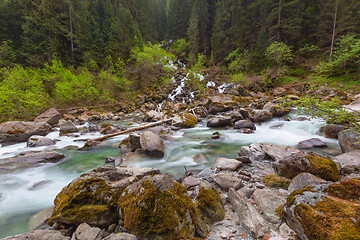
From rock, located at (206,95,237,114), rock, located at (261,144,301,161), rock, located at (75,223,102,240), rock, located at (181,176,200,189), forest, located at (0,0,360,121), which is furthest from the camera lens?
forest, located at (0,0,360,121)

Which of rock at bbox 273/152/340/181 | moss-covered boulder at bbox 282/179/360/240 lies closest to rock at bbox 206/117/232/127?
rock at bbox 273/152/340/181

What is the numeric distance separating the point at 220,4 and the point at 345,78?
30876 millimetres

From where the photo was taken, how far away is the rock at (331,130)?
6607 millimetres

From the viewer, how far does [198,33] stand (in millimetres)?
36344

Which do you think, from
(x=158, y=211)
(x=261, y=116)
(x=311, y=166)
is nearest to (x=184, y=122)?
(x=261, y=116)

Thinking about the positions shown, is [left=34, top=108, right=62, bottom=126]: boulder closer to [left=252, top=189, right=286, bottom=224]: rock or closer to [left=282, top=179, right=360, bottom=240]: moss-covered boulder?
[left=252, top=189, right=286, bottom=224]: rock

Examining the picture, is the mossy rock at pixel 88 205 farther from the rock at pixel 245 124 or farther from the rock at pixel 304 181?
the rock at pixel 245 124

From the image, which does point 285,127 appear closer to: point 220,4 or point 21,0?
point 21,0

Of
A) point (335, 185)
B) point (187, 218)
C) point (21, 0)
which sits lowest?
point (187, 218)

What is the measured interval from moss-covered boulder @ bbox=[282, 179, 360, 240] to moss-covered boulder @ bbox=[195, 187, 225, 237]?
3.41 ft

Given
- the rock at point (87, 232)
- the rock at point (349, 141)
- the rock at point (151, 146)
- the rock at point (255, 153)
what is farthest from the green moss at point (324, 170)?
the rock at point (151, 146)

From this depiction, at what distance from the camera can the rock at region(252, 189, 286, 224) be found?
94.3 inches

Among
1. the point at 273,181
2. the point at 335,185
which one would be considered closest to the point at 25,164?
the point at 273,181

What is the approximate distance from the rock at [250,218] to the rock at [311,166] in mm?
1847
